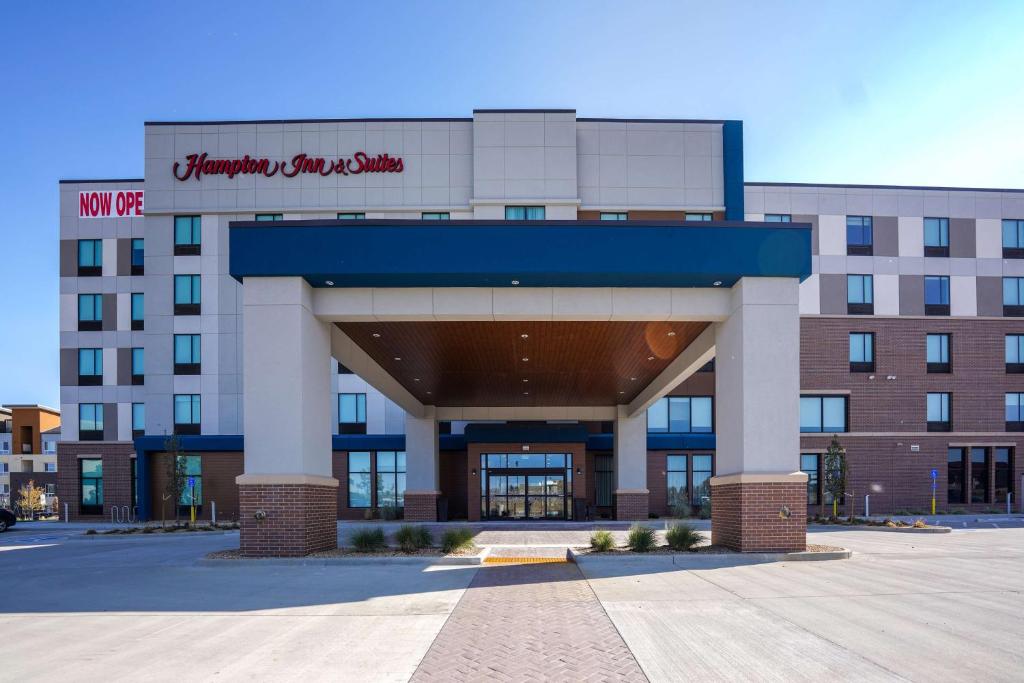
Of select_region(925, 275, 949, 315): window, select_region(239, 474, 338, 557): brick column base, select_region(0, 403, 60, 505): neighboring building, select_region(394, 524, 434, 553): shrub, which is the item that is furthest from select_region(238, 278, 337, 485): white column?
select_region(0, 403, 60, 505): neighboring building

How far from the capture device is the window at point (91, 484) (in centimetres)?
4078

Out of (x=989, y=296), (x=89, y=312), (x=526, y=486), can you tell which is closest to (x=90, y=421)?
(x=89, y=312)

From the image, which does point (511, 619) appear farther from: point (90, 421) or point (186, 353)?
point (90, 421)

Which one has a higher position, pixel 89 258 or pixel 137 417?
pixel 89 258

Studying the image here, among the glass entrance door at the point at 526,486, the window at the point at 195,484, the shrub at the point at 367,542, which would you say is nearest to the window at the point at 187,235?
the window at the point at 195,484

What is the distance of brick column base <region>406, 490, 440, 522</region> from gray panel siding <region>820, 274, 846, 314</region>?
21.8 metres

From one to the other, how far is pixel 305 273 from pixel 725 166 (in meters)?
25.8

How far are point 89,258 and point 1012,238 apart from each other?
48.7m

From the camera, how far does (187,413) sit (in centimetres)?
3853

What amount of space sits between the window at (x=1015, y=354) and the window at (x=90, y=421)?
1874 inches

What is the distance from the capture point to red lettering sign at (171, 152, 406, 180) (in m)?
36.7

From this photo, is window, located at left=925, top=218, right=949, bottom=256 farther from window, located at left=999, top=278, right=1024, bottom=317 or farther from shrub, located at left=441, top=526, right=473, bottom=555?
shrub, located at left=441, top=526, right=473, bottom=555

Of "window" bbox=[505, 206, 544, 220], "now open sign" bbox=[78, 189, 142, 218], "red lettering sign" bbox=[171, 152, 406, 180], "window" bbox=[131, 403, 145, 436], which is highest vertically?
"red lettering sign" bbox=[171, 152, 406, 180]

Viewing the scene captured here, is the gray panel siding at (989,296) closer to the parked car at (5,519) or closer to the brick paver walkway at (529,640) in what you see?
the brick paver walkway at (529,640)
